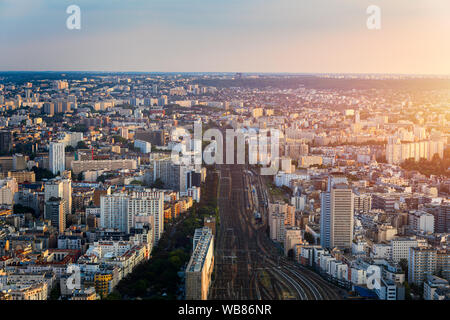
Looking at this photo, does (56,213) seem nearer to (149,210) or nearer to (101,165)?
(149,210)

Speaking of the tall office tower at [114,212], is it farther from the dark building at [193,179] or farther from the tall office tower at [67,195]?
the dark building at [193,179]

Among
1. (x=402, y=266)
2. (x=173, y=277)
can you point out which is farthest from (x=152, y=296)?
(x=402, y=266)

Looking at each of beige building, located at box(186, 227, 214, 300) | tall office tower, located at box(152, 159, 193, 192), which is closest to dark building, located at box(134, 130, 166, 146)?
tall office tower, located at box(152, 159, 193, 192)

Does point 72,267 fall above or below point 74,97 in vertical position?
below

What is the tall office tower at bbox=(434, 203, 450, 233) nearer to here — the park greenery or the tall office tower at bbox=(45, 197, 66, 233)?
the park greenery

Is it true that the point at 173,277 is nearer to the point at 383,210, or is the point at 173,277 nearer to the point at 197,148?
the point at 383,210

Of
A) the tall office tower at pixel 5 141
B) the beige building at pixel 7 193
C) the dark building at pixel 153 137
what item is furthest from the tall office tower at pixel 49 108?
the beige building at pixel 7 193
